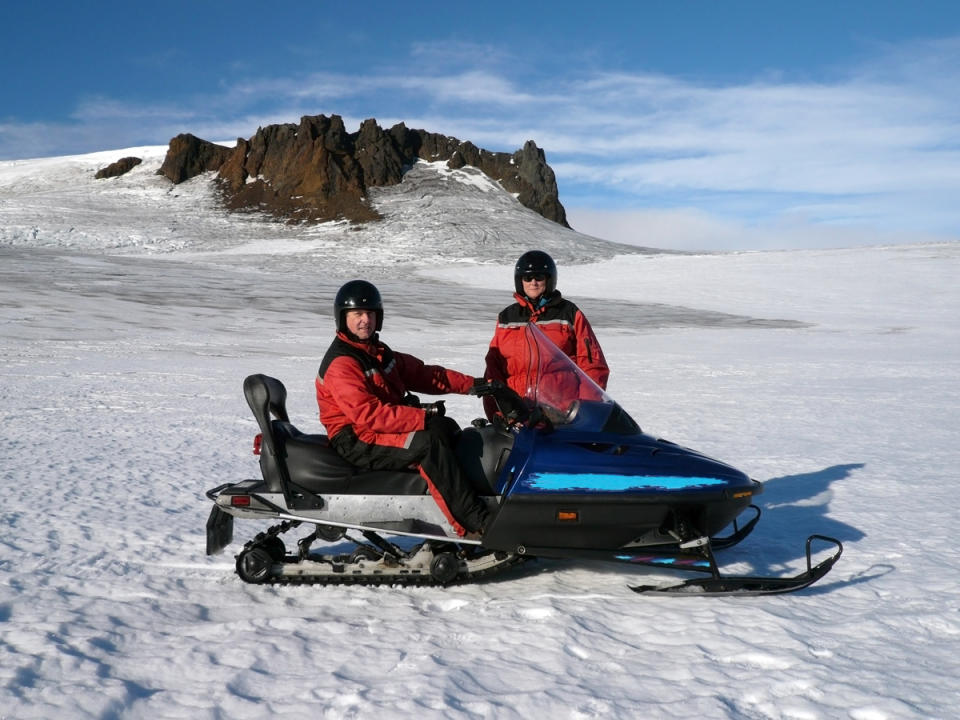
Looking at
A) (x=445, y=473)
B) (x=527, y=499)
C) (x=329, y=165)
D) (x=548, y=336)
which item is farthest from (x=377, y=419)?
(x=329, y=165)

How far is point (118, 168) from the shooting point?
70.9 metres

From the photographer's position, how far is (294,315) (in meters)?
21.5

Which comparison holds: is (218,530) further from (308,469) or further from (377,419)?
(377,419)

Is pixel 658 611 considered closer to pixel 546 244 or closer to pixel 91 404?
pixel 91 404

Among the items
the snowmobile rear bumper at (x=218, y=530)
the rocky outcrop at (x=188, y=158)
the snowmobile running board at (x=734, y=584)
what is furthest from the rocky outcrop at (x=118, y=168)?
the snowmobile running board at (x=734, y=584)

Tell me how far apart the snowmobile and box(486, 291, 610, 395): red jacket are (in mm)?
737

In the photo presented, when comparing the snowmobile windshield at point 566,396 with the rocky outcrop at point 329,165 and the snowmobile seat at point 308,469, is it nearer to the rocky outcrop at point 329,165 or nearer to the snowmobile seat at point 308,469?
the snowmobile seat at point 308,469

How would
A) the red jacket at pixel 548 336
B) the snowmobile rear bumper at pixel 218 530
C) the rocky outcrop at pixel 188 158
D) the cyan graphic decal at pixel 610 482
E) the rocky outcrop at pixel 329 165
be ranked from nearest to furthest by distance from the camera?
the cyan graphic decal at pixel 610 482, the snowmobile rear bumper at pixel 218 530, the red jacket at pixel 548 336, the rocky outcrop at pixel 329 165, the rocky outcrop at pixel 188 158

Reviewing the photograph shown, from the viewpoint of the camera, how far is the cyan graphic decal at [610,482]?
3338mm

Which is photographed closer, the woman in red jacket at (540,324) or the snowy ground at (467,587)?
the snowy ground at (467,587)

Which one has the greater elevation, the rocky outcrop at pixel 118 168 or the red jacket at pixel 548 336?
the rocky outcrop at pixel 118 168

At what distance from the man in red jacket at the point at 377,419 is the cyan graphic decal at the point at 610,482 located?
0.98 feet

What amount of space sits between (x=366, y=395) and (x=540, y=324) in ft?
4.93

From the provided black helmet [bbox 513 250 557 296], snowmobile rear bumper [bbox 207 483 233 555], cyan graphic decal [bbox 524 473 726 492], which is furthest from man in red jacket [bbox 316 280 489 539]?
black helmet [bbox 513 250 557 296]
